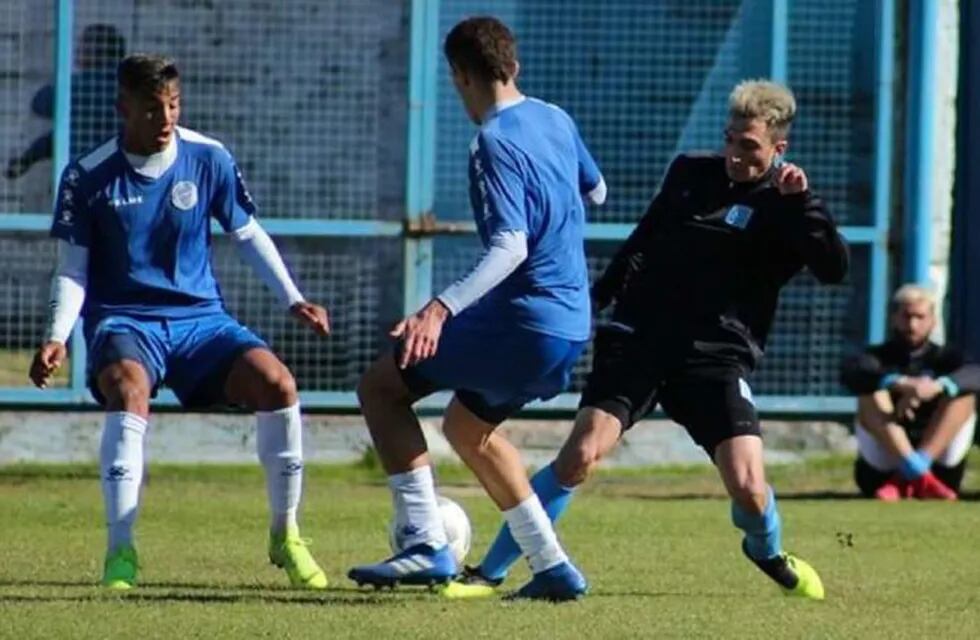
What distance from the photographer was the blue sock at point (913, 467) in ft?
47.4

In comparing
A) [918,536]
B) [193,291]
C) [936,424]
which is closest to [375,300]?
[936,424]

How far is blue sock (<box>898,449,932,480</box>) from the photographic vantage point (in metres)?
14.4

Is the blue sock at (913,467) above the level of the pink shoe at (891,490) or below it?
above

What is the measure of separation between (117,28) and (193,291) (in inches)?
251

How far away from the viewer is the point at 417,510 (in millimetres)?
8883

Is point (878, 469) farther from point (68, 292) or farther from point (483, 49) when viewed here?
point (483, 49)

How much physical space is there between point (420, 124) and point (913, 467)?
347 cm

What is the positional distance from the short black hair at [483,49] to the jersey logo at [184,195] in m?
1.32

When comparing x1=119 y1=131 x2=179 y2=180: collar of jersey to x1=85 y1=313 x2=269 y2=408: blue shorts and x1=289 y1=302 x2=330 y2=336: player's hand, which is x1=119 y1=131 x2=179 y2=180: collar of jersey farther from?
x1=289 y1=302 x2=330 y2=336: player's hand

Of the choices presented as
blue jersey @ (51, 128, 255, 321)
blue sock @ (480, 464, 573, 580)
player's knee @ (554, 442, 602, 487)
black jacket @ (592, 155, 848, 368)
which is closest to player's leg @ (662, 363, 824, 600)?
black jacket @ (592, 155, 848, 368)

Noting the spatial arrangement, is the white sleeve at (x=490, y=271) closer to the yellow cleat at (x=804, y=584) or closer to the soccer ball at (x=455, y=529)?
A: the soccer ball at (x=455, y=529)

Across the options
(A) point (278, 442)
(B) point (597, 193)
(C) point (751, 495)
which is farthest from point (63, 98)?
(C) point (751, 495)

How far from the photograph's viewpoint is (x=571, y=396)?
52.0 ft

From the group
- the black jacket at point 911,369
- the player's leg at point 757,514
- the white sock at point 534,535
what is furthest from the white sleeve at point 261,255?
the black jacket at point 911,369
